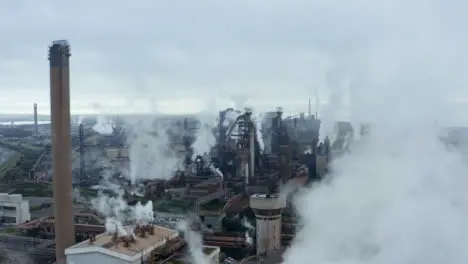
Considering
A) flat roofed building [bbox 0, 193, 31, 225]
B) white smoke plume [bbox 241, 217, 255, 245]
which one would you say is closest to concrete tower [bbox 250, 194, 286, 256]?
white smoke plume [bbox 241, 217, 255, 245]

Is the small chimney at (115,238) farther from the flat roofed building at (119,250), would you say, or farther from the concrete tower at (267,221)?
the concrete tower at (267,221)

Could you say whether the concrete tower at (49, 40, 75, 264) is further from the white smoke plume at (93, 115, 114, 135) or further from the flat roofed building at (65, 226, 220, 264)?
the white smoke plume at (93, 115, 114, 135)

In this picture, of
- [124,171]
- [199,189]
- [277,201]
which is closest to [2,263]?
[277,201]

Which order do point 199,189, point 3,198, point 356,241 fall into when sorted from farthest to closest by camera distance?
point 199,189 → point 3,198 → point 356,241

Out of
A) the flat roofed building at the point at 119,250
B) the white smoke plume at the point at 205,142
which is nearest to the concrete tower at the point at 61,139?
the flat roofed building at the point at 119,250

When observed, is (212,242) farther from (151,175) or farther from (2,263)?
(151,175)

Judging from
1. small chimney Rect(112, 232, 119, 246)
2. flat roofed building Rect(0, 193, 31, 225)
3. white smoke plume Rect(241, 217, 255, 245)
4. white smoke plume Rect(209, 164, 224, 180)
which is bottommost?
white smoke plume Rect(241, 217, 255, 245)
